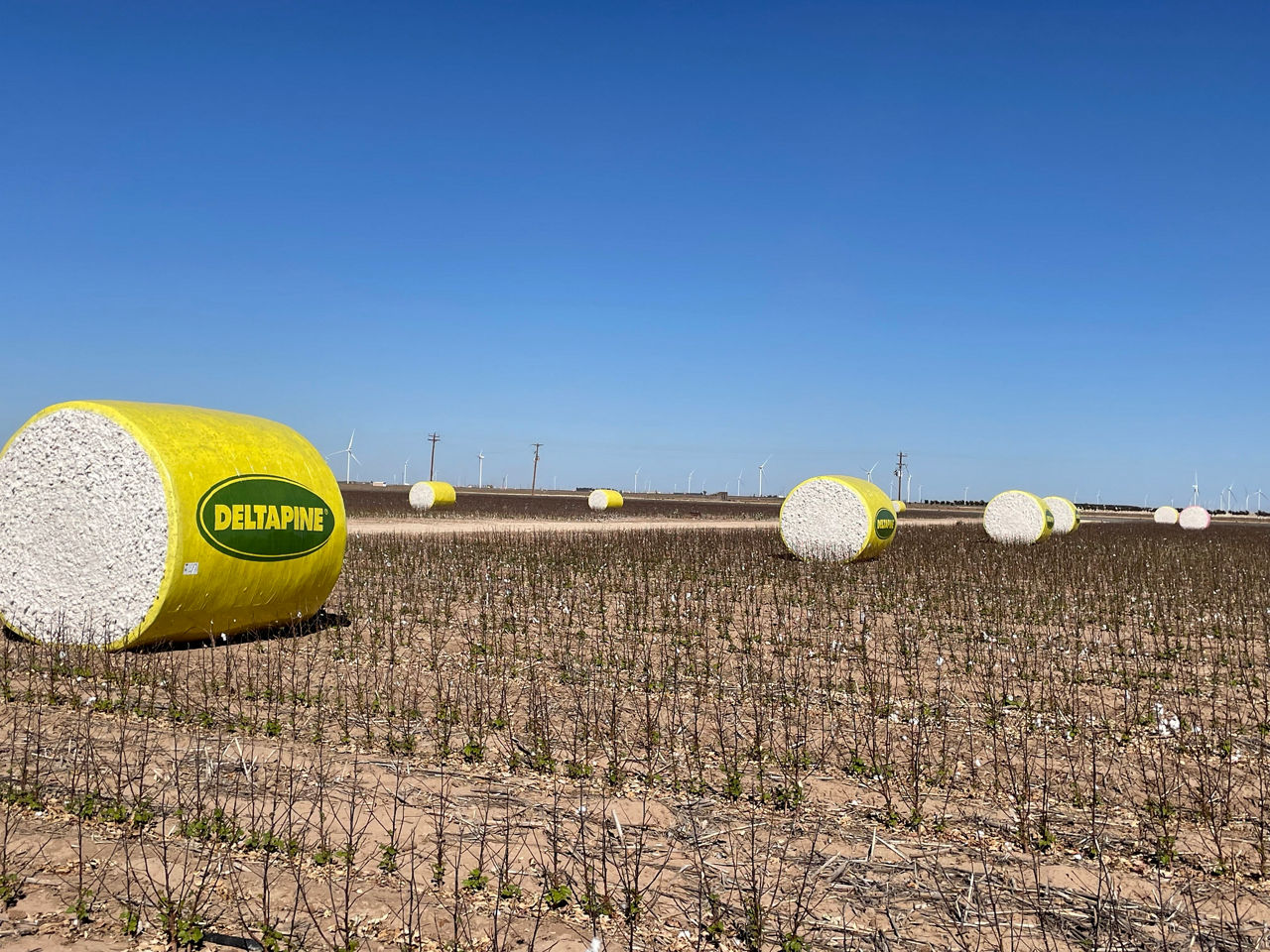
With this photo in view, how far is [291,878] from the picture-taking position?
169 inches

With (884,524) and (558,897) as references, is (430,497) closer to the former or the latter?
(884,524)

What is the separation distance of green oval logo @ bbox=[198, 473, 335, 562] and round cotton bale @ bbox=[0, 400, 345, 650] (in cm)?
1

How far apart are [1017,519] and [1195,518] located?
3091 cm

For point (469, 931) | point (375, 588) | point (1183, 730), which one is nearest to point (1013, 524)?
point (375, 588)

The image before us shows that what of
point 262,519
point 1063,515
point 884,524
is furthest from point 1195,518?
point 262,519

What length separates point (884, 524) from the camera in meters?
21.3

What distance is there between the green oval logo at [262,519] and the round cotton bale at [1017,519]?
24.7 metres

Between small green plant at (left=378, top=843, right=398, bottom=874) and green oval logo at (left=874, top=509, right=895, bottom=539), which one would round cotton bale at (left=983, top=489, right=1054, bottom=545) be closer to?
green oval logo at (left=874, top=509, right=895, bottom=539)

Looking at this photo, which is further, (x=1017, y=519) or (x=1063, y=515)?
(x=1063, y=515)

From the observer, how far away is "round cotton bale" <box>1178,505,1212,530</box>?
2106 inches

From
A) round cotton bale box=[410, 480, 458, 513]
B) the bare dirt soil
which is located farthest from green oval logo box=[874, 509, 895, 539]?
round cotton bale box=[410, 480, 458, 513]

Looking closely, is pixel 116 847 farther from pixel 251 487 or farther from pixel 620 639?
pixel 620 639

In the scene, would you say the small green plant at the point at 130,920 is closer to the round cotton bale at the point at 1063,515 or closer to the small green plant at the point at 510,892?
the small green plant at the point at 510,892

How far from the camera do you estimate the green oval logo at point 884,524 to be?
20.8 metres
